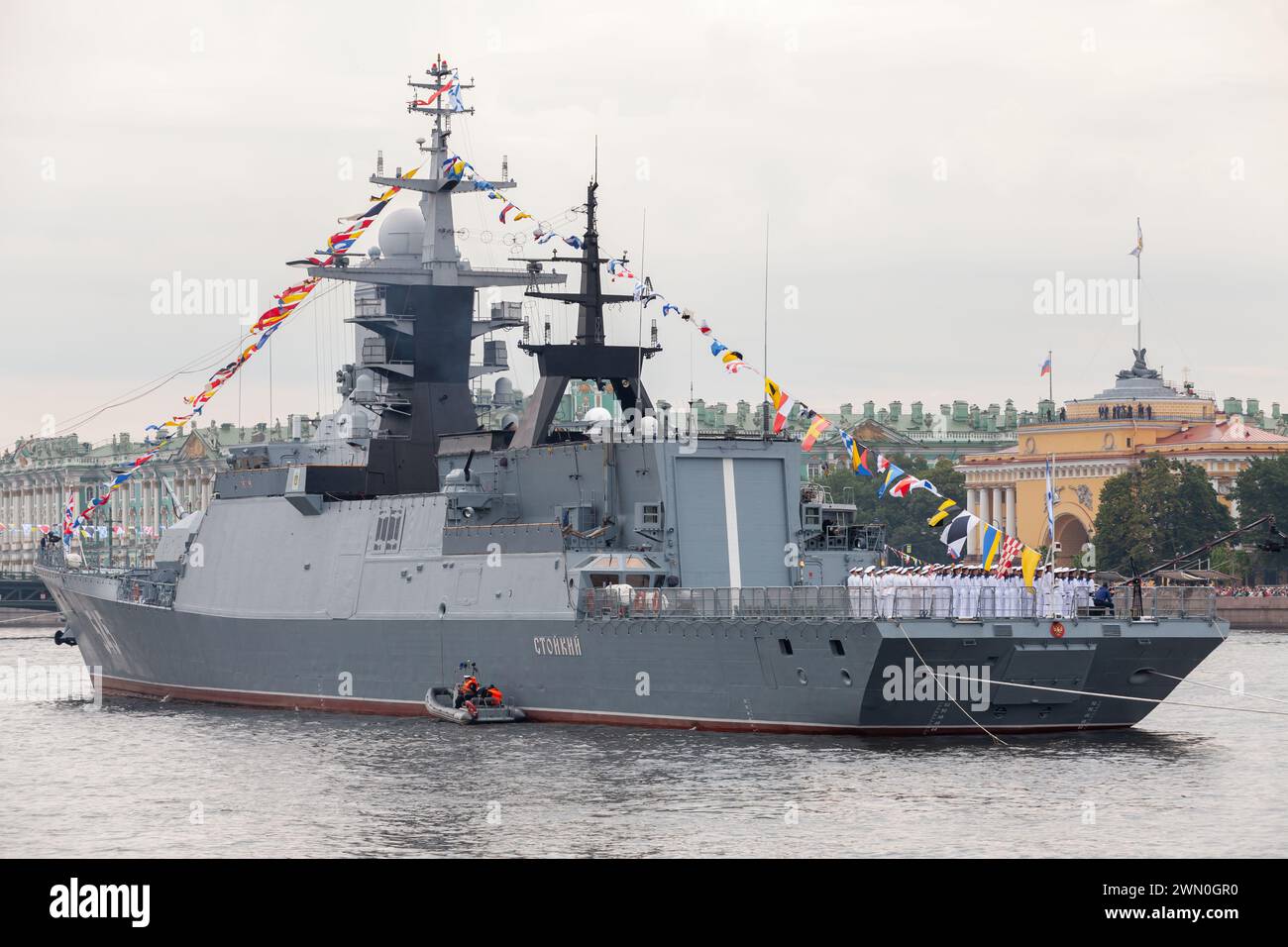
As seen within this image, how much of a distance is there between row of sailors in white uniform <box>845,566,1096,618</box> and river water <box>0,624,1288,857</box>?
212 cm

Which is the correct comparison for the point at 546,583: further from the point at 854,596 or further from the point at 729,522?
the point at 854,596

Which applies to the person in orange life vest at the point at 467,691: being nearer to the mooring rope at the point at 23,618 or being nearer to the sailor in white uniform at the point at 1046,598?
the sailor in white uniform at the point at 1046,598

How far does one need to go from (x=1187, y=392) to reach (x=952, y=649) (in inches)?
3693

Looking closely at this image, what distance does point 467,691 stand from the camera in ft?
119

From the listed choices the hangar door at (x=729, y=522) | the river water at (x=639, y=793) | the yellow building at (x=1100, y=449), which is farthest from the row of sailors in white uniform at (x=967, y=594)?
the yellow building at (x=1100, y=449)

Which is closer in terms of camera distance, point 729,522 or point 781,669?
point 781,669

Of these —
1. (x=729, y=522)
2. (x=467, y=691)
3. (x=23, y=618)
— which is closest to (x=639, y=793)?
(x=467, y=691)

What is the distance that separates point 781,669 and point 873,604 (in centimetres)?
216

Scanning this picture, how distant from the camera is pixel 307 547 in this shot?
42250mm

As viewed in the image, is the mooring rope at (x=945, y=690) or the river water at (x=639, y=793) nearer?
the river water at (x=639, y=793)

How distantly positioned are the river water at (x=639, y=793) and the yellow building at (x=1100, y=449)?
73.7 m

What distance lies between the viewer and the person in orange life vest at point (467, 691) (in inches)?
1421

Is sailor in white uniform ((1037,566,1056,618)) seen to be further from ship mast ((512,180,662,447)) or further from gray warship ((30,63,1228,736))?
ship mast ((512,180,662,447))
